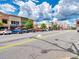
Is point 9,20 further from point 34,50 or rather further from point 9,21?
point 34,50

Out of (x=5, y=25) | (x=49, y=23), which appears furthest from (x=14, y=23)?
(x=49, y=23)

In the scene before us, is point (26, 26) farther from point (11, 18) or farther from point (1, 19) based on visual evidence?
point (1, 19)

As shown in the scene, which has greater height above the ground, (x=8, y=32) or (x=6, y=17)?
(x=6, y=17)

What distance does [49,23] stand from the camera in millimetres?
192875

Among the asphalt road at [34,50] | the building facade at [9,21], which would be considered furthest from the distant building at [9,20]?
the asphalt road at [34,50]

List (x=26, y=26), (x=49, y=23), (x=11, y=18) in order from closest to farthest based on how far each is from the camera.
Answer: (x=11, y=18)
(x=26, y=26)
(x=49, y=23)

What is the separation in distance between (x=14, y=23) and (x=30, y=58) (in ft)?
270

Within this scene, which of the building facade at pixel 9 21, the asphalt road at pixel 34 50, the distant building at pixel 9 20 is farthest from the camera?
Answer: the distant building at pixel 9 20

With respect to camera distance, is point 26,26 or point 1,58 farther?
point 26,26

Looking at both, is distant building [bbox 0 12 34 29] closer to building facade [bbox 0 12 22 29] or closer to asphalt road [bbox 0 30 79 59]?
building facade [bbox 0 12 22 29]

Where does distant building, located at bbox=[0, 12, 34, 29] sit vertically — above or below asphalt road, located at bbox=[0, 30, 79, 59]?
above

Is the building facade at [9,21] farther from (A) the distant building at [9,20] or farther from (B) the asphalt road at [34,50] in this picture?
(B) the asphalt road at [34,50]

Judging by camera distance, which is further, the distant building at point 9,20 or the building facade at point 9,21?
the distant building at point 9,20

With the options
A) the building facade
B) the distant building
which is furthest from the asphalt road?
the distant building
